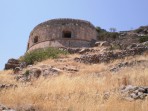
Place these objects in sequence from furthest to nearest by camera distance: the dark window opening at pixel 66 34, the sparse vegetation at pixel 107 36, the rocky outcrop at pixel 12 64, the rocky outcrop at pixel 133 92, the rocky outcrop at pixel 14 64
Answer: the sparse vegetation at pixel 107 36 → the dark window opening at pixel 66 34 → the rocky outcrop at pixel 12 64 → the rocky outcrop at pixel 14 64 → the rocky outcrop at pixel 133 92

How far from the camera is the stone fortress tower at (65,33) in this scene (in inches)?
961

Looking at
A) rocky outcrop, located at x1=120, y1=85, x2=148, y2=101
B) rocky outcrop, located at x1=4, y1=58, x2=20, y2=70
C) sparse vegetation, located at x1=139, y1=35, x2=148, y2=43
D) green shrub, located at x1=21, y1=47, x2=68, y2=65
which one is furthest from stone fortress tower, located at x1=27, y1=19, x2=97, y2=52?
rocky outcrop, located at x1=120, y1=85, x2=148, y2=101

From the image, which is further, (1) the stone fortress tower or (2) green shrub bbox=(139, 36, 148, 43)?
(1) the stone fortress tower

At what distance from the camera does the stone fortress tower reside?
24422mm

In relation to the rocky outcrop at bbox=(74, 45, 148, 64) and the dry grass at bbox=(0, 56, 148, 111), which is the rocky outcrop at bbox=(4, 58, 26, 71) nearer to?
the rocky outcrop at bbox=(74, 45, 148, 64)

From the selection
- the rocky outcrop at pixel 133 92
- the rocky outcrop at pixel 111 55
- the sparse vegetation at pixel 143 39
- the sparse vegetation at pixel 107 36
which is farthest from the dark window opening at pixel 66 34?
the rocky outcrop at pixel 133 92

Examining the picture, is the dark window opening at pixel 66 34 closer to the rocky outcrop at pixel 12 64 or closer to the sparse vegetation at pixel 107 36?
the sparse vegetation at pixel 107 36

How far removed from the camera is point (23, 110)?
20.5 ft

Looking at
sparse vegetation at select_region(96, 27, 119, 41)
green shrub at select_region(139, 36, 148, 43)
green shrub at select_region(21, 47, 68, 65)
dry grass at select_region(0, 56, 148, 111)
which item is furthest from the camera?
sparse vegetation at select_region(96, 27, 119, 41)

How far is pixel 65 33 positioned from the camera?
25.7 metres

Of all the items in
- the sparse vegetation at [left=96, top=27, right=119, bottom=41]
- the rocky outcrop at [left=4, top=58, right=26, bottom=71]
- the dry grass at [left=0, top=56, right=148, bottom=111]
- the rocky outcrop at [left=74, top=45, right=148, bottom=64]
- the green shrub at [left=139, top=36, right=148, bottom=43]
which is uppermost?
the sparse vegetation at [left=96, top=27, right=119, bottom=41]

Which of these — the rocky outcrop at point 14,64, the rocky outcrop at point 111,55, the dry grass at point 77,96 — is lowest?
the dry grass at point 77,96

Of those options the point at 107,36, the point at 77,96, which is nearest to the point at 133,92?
the point at 77,96

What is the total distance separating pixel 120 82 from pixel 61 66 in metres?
7.09
